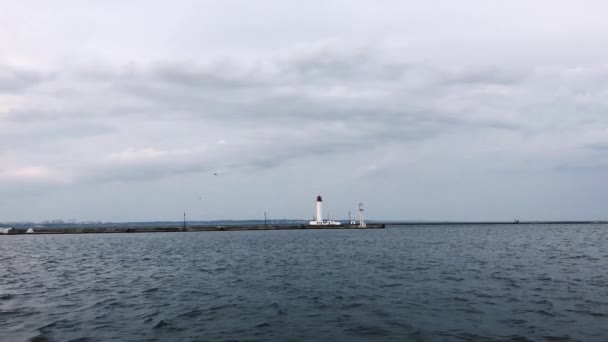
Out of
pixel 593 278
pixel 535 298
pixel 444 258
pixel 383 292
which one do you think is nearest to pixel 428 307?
pixel 383 292

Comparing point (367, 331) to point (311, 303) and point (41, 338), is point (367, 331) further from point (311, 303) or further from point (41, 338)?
point (41, 338)

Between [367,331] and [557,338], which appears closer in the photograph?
[557,338]

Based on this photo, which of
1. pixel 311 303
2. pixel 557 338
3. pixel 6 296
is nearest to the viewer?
pixel 557 338

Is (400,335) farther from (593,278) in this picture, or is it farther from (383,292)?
(593,278)

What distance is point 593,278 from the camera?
109ft

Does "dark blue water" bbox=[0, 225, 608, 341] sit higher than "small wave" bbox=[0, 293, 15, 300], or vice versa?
"small wave" bbox=[0, 293, 15, 300]

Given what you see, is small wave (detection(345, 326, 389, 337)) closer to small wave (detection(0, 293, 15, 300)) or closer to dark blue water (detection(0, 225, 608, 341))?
dark blue water (detection(0, 225, 608, 341))

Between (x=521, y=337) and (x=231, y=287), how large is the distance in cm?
1977

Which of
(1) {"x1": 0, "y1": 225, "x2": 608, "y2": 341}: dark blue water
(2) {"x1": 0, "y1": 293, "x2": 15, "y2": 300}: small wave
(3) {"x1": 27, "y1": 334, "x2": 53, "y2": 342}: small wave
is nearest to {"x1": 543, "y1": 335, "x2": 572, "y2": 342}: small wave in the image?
(1) {"x1": 0, "y1": 225, "x2": 608, "y2": 341}: dark blue water

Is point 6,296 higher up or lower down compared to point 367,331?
higher up

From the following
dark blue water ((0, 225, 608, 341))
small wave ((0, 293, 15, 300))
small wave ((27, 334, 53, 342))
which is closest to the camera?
small wave ((27, 334, 53, 342))

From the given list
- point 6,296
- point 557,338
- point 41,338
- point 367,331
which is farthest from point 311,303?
point 6,296

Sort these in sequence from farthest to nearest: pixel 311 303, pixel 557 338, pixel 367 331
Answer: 1. pixel 311 303
2. pixel 367 331
3. pixel 557 338

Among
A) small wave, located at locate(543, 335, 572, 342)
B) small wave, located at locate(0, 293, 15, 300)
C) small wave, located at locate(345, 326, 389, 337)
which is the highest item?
small wave, located at locate(0, 293, 15, 300)
